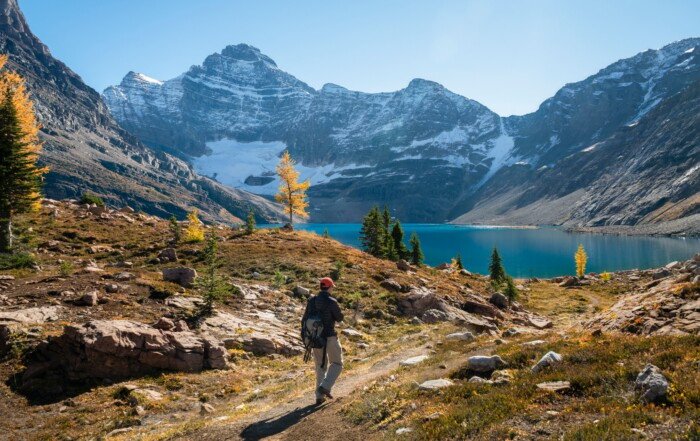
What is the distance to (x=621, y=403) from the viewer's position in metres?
7.20

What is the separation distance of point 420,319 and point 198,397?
51.3ft

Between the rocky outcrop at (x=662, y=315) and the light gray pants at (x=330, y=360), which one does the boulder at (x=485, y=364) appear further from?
the rocky outcrop at (x=662, y=315)

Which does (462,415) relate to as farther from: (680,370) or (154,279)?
(154,279)

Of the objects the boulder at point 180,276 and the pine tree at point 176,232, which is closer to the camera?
the boulder at point 180,276

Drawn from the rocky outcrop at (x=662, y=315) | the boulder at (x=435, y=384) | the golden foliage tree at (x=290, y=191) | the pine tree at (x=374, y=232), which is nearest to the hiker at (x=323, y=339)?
the boulder at (x=435, y=384)

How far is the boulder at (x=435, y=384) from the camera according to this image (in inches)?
389

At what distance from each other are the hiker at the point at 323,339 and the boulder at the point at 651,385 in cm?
665

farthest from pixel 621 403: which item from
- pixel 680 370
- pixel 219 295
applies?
pixel 219 295

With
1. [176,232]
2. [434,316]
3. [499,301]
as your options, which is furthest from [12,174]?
[499,301]

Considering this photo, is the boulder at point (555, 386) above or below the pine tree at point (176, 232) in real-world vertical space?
below

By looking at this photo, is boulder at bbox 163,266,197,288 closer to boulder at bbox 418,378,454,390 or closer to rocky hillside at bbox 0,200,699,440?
rocky hillside at bbox 0,200,699,440

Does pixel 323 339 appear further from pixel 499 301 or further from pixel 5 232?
pixel 499 301

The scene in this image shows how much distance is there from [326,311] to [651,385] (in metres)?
7.29

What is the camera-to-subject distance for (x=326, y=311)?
11625 mm
